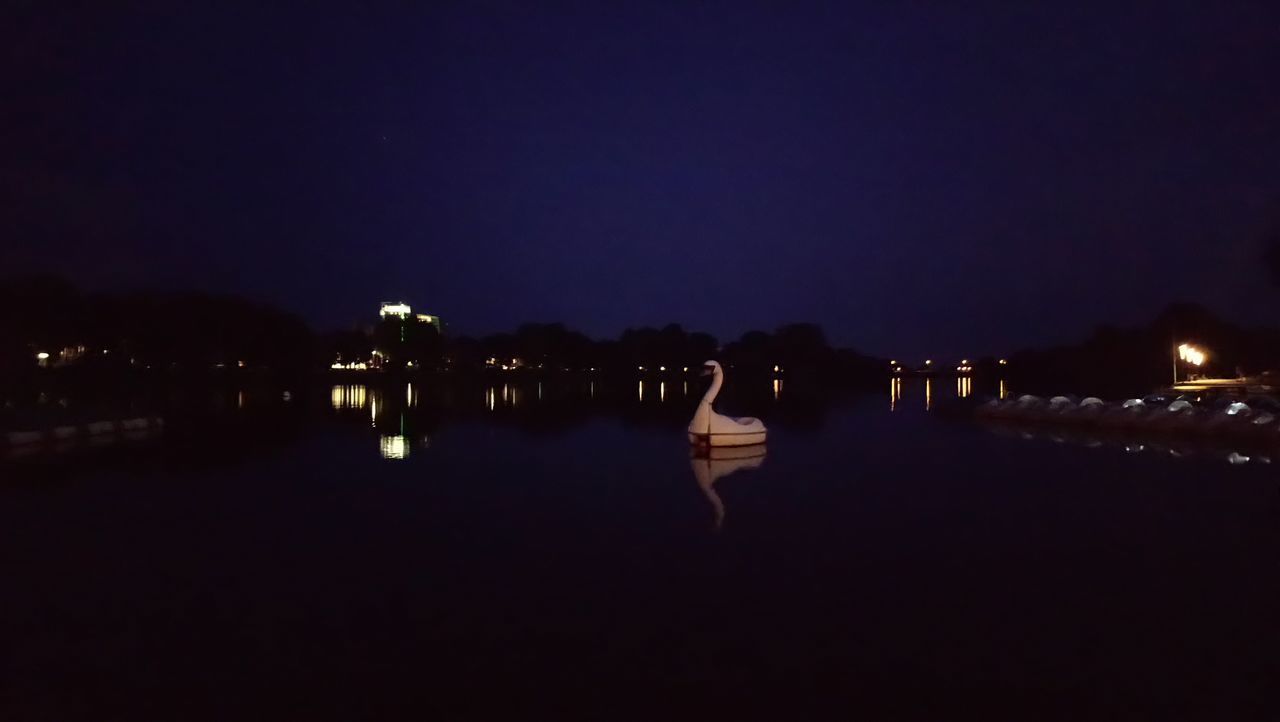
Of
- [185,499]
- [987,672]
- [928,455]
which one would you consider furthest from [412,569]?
[928,455]

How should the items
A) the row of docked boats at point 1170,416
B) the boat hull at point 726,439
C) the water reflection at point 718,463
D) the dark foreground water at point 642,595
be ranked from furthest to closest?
the row of docked boats at point 1170,416 < the boat hull at point 726,439 < the water reflection at point 718,463 < the dark foreground water at point 642,595

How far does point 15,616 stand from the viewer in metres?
7.55

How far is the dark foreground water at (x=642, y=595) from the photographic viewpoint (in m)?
5.74

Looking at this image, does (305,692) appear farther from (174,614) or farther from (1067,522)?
(1067,522)

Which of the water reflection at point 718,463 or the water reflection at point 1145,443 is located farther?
the water reflection at point 1145,443

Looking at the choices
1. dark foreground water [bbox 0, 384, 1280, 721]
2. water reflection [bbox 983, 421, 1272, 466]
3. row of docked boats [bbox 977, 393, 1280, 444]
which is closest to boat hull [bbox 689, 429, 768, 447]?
dark foreground water [bbox 0, 384, 1280, 721]

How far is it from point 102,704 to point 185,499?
28.5ft

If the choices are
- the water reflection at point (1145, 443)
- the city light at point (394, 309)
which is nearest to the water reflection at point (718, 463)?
the water reflection at point (1145, 443)

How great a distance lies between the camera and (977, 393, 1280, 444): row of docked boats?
20.8 metres

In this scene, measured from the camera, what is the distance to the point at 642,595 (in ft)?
26.1

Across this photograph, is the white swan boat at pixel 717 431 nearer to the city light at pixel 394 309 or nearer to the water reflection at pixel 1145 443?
the water reflection at pixel 1145 443

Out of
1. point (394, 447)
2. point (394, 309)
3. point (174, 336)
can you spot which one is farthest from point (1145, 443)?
point (394, 309)

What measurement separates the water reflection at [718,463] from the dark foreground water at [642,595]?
169 mm

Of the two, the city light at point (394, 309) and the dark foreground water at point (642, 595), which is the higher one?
the city light at point (394, 309)
